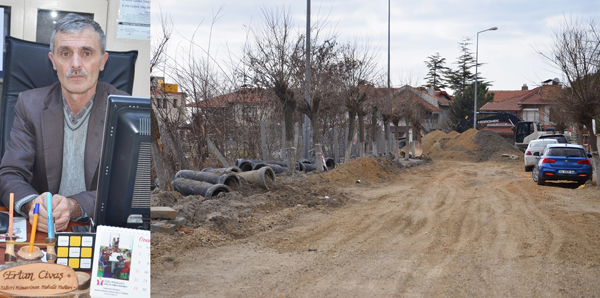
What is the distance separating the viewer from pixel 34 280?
2.89 meters

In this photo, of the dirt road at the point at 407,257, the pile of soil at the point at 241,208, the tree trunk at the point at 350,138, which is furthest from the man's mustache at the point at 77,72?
the tree trunk at the point at 350,138

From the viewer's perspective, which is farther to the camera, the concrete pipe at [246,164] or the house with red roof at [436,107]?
the house with red roof at [436,107]

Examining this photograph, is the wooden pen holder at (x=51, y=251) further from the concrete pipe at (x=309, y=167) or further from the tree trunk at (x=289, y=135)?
the concrete pipe at (x=309, y=167)

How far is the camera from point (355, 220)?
11.8m

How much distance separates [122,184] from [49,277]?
2.08ft

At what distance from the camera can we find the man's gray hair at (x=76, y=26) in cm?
312

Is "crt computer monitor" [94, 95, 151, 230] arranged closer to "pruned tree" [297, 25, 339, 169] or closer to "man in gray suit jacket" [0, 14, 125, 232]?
"man in gray suit jacket" [0, 14, 125, 232]

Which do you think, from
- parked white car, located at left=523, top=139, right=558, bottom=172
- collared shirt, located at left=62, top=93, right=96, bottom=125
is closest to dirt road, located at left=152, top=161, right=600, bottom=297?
collared shirt, located at left=62, top=93, right=96, bottom=125

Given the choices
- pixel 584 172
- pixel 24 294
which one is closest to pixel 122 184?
pixel 24 294

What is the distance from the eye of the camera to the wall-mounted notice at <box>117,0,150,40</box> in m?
3.31

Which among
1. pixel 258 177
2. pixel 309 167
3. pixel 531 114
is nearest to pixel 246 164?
pixel 258 177

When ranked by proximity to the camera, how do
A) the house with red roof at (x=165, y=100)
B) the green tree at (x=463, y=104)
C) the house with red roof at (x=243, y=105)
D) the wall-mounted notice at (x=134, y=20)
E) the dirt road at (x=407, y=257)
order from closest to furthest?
the wall-mounted notice at (x=134, y=20), the dirt road at (x=407, y=257), the house with red roof at (x=165, y=100), the house with red roof at (x=243, y=105), the green tree at (x=463, y=104)

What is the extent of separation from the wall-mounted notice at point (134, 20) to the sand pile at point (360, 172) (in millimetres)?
15431

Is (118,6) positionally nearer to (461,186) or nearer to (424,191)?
→ (424,191)
